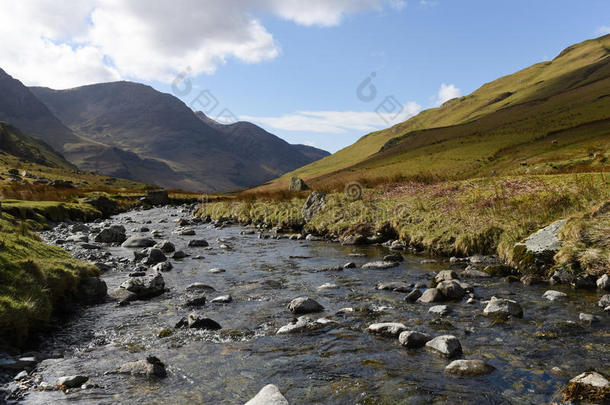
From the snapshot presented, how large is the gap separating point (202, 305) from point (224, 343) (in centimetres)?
346

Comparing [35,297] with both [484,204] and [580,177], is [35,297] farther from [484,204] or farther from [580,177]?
[580,177]

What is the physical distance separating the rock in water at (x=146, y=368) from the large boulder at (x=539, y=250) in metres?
13.9

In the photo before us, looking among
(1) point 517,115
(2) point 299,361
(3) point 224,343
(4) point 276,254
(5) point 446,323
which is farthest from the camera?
(1) point 517,115

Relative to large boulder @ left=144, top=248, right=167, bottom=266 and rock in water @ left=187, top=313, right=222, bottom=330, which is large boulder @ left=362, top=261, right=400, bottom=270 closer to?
rock in water @ left=187, top=313, right=222, bottom=330

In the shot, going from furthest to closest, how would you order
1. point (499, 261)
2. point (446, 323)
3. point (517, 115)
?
point (517, 115) → point (499, 261) → point (446, 323)

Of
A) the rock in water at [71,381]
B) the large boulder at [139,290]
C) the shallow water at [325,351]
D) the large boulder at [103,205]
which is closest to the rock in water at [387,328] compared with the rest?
the shallow water at [325,351]

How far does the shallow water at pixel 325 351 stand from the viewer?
6910mm

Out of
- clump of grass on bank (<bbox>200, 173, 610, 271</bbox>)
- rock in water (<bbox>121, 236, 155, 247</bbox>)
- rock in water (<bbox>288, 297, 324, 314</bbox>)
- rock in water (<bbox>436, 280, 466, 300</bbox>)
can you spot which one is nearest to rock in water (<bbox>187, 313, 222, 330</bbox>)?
rock in water (<bbox>288, 297, 324, 314</bbox>)

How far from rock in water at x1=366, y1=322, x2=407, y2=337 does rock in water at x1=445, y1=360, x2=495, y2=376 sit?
1.95 meters

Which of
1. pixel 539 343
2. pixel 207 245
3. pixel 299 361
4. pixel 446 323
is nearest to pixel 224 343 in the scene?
pixel 299 361

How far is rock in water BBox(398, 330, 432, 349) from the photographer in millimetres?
8828

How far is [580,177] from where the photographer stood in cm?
2073

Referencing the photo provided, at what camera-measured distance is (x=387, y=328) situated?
9.70 meters

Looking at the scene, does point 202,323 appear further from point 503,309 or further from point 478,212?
point 478,212
